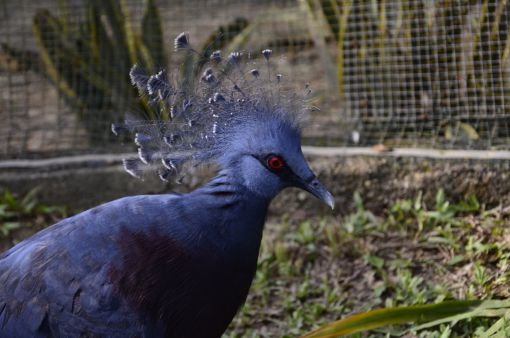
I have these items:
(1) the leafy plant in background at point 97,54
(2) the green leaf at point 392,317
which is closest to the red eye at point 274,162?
(2) the green leaf at point 392,317

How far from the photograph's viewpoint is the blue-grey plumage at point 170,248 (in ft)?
11.0

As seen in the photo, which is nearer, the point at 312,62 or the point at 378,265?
the point at 378,265

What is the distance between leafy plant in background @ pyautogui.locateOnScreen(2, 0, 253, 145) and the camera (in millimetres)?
6102

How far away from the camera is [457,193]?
5.29m

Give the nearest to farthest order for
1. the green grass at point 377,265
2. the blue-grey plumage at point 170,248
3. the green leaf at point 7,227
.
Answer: the blue-grey plumage at point 170,248
the green grass at point 377,265
the green leaf at point 7,227

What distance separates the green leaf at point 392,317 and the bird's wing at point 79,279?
89cm

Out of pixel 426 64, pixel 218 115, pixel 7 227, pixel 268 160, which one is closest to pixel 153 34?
pixel 7 227

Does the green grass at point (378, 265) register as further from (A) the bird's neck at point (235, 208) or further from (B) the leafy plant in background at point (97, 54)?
(B) the leafy plant in background at point (97, 54)

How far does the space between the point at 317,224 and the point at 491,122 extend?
4.42ft

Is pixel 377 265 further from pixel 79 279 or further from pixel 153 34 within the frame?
pixel 153 34

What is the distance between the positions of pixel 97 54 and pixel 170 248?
316 centimetres

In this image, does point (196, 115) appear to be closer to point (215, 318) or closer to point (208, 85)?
point (208, 85)

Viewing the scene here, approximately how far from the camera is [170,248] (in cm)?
336

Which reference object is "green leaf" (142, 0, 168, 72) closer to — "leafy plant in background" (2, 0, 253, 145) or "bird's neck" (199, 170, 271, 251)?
"leafy plant in background" (2, 0, 253, 145)
